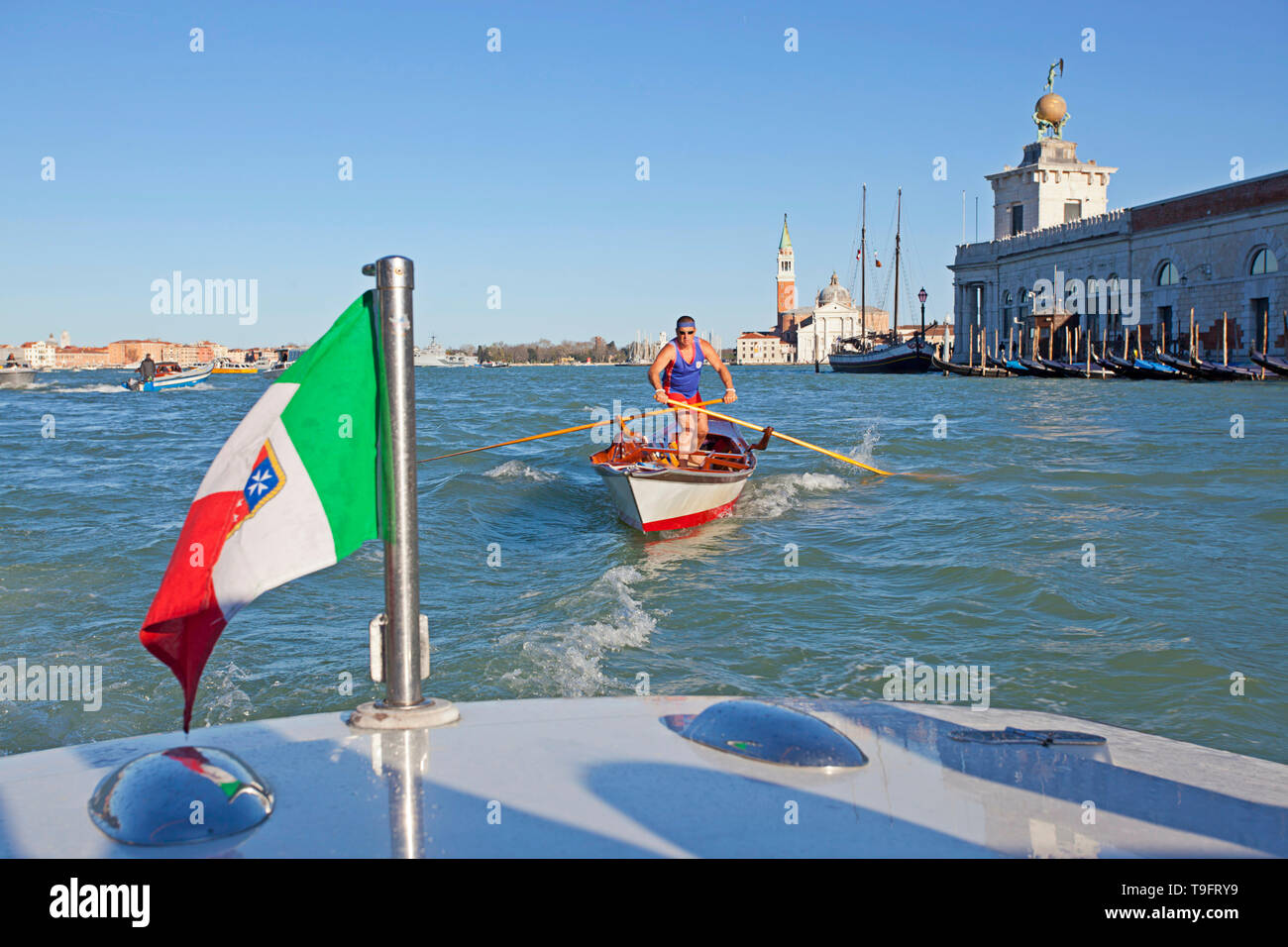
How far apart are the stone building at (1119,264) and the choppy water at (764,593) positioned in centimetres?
3264

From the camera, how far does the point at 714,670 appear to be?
20.3 ft

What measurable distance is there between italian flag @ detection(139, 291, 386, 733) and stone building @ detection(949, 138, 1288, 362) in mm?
48713

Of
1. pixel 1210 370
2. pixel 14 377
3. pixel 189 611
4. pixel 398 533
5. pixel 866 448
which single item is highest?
pixel 14 377

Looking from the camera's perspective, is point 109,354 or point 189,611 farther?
point 109,354

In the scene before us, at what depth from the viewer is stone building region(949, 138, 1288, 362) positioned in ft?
145

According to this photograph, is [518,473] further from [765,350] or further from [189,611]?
[765,350]

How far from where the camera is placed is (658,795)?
207 cm

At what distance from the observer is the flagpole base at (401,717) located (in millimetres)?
2451

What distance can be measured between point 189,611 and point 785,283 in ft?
603

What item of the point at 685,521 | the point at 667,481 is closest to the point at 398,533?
the point at 667,481

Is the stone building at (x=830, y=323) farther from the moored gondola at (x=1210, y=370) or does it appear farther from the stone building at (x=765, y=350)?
the moored gondola at (x=1210, y=370)
